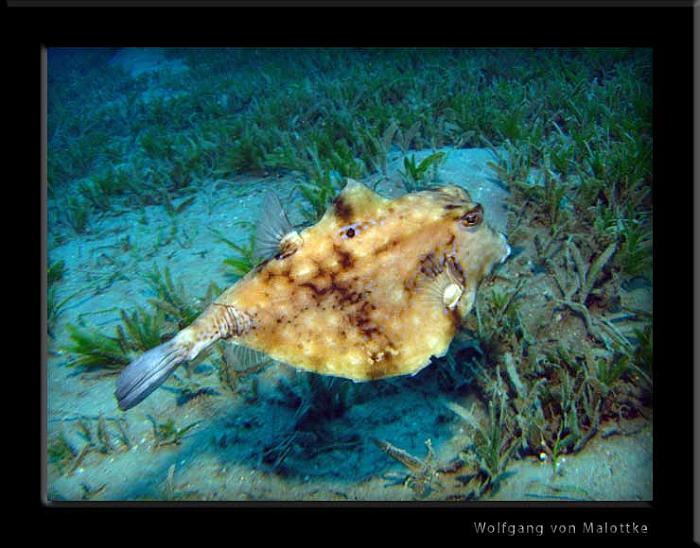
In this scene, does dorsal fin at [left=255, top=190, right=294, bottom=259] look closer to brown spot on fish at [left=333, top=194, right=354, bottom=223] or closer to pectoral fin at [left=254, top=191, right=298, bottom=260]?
pectoral fin at [left=254, top=191, right=298, bottom=260]

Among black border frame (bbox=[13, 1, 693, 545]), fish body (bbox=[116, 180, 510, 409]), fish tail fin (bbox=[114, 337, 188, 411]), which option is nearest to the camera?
fish tail fin (bbox=[114, 337, 188, 411])

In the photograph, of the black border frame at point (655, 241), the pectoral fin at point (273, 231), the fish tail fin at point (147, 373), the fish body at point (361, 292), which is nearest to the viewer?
the fish tail fin at point (147, 373)

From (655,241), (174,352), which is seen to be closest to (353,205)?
(174,352)

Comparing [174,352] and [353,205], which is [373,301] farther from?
[174,352]

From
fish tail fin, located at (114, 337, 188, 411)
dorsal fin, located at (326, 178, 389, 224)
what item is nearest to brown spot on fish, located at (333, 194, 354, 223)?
dorsal fin, located at (326, 178, 389, 224)

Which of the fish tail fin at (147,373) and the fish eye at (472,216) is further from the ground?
the fish eye at (472,216)

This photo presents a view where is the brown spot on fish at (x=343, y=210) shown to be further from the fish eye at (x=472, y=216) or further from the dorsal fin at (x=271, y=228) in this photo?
the fish eye at (x=472, y=216)

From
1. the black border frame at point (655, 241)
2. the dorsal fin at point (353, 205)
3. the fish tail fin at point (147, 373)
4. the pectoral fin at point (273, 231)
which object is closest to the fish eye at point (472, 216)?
the dorsal fin at point (353, 205)

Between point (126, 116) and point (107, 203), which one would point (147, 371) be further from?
point (126, 116)
